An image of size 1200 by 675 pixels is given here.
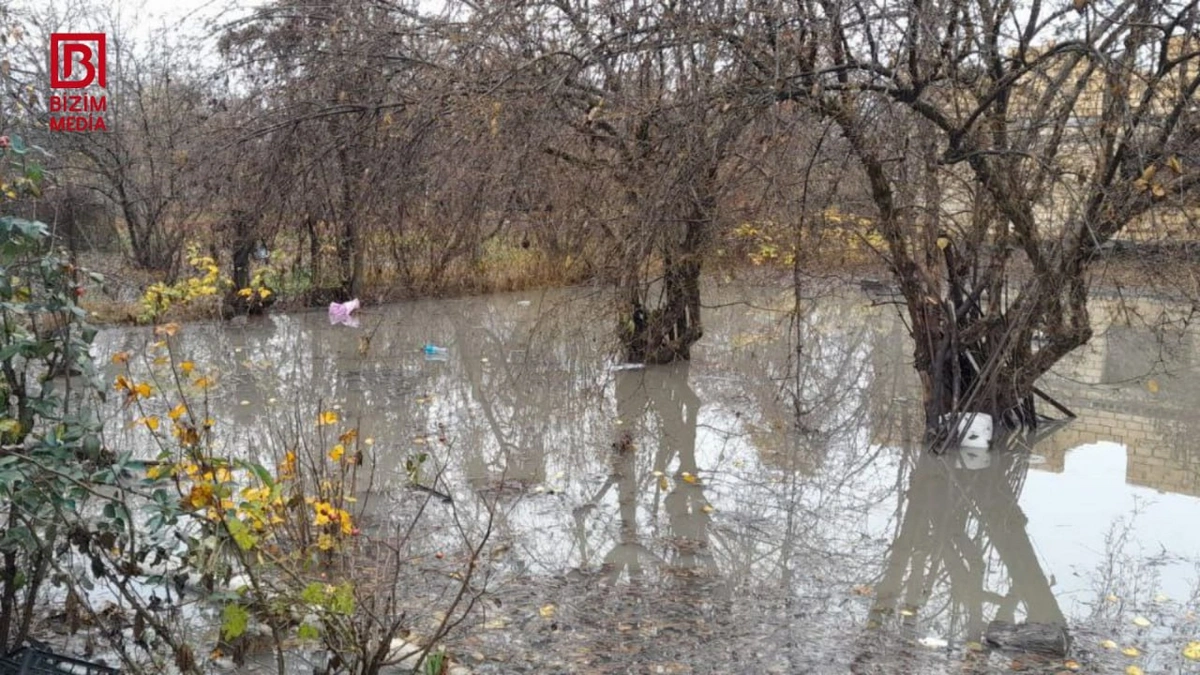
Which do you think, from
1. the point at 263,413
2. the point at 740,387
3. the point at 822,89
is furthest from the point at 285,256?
the point at 822,89

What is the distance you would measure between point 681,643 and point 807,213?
10.1 ft

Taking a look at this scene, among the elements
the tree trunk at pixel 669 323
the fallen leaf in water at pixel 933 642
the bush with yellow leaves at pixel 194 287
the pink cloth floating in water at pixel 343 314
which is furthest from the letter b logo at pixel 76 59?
the fallen leaf in water at pixel 933 642

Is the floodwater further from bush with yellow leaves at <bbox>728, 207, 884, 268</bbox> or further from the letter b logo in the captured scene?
the letter b logo

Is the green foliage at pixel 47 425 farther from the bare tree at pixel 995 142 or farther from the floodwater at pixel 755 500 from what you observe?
the bare tree at pixel 995 142

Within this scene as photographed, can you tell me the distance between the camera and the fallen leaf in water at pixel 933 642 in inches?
160

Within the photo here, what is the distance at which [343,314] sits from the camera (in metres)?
12.8

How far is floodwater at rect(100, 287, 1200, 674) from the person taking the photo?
13.4ft

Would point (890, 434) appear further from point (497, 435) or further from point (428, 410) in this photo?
point (428, 410)

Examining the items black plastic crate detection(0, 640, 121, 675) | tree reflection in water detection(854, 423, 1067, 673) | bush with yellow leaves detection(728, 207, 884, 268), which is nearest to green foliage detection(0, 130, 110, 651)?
black plastic crate detection(0, 640, 121, 675)

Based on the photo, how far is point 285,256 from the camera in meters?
14.6

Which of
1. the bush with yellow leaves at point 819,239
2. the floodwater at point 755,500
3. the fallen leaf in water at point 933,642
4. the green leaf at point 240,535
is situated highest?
the bush with yellow leaves at point 819,239

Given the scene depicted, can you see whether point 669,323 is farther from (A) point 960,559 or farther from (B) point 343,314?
(A) point 960,559

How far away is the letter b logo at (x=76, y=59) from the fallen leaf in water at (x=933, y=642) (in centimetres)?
1275

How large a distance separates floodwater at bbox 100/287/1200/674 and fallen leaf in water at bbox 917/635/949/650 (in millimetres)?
23
